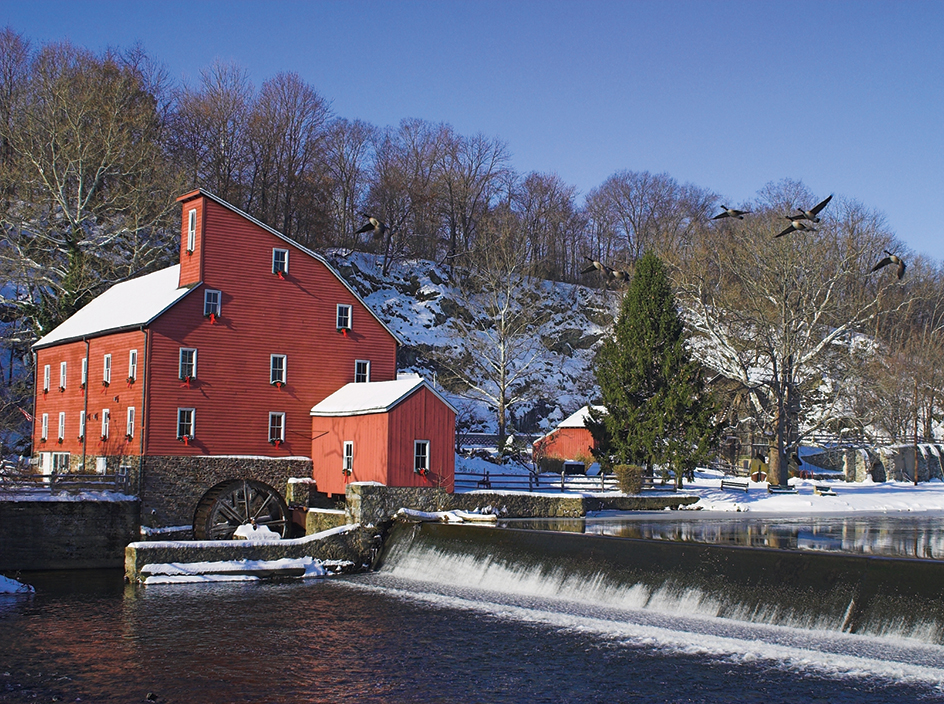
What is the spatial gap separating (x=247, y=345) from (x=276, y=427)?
317cm

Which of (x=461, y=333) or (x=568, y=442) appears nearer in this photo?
(x=568, y=442)

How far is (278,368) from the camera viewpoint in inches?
1359

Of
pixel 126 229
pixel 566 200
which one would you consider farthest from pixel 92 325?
pixel 566 200

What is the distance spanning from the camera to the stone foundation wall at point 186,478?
30.6 m

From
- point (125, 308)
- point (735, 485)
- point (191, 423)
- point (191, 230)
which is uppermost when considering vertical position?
point (191, 230)

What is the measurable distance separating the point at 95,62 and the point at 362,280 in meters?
23.8

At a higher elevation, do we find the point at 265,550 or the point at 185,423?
the point at 185,423

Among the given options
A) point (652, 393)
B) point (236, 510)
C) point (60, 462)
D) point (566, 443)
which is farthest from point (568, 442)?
point (60, 462)

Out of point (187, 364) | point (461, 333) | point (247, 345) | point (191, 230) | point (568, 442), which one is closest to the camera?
point (187, 364)

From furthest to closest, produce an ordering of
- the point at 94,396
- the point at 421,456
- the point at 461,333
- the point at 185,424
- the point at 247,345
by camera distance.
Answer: the point at 461,333 → the point at 94,396 → the point at 247,345 → the point at 185,424 → the point at 421,456

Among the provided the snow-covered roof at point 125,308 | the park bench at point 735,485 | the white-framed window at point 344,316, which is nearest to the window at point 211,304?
the snow-covered roof at point 125,308

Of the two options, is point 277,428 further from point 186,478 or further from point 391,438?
point 391,438

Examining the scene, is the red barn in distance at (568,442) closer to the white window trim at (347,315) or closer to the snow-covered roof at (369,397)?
the white window trim at (347,315)

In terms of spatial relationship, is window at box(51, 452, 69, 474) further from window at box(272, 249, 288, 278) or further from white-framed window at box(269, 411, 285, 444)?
window at box(272, 249, 288, 278)
